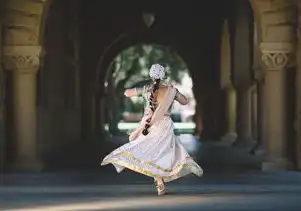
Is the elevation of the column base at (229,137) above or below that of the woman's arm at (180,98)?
below

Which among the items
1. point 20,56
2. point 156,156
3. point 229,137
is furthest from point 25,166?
point 229,137

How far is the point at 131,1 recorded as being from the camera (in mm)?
40031

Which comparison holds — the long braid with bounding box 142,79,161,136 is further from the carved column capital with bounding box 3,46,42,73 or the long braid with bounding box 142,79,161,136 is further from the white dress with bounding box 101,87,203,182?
the carved column capital with bounding box 3,46,42,73

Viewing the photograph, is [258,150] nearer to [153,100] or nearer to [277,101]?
→ [277,101]

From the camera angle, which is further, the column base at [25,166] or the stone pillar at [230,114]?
the stone pillar at [230,114]

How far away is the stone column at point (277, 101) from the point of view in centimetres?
1959

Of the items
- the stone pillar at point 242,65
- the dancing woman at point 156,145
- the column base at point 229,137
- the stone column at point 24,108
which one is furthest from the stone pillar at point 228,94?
the dancing woman at point 156,145

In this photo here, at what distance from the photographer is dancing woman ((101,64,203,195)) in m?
13.6

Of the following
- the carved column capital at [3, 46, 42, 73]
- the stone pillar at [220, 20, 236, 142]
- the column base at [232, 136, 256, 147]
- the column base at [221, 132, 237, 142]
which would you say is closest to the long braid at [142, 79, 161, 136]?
the carved column capital at [3, 46, 42, 73]

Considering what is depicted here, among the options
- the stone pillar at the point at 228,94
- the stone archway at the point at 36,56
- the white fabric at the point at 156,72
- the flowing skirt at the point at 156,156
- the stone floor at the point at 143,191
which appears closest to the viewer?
the stone floor at the point at 143,191

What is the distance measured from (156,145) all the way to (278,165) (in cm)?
649

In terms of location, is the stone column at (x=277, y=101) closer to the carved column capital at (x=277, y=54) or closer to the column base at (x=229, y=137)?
the carved column capital at (x=277, y=54)

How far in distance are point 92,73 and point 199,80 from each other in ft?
17.8

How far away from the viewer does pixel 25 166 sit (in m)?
19.6
